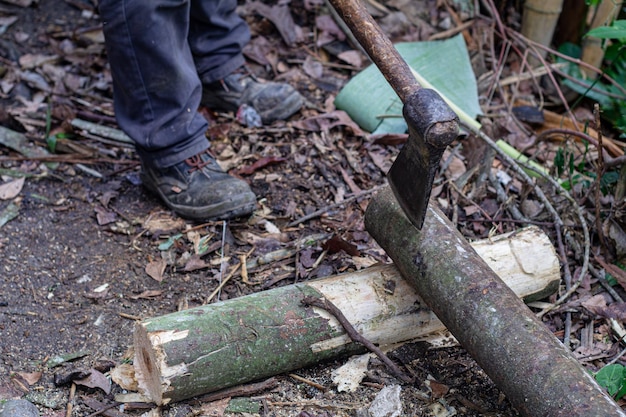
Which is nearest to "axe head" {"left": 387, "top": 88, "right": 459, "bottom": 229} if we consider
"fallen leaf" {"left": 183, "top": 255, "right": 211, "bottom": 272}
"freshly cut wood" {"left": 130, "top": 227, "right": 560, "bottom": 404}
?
"freshly cut wood" {"left": 130, "top": 227, "right": 560, "bottom": 404}

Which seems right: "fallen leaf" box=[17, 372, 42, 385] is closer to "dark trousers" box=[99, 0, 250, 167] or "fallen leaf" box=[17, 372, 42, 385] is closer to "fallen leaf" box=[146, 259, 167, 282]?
"fallen leaf" box=[146, 259, 167, 282]

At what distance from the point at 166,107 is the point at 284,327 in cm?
115

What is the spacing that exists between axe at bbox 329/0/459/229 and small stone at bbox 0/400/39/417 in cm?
Answer: 122

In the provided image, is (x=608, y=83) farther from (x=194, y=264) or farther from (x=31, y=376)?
(x=31, y=376)

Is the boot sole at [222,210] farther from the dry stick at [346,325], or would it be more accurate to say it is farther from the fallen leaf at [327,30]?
the fallen leaf at [327,30]

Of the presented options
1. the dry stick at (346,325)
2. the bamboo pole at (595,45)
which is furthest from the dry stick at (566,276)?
the bamboo pole at (595,45)

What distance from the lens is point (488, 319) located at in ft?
6.07

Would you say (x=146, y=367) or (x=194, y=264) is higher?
(x=146, y=367)

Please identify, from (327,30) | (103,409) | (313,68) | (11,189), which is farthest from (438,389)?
(327,30)

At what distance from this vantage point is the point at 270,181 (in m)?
3.04

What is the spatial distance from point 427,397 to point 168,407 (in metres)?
0.75

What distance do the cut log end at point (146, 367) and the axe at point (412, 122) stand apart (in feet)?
2.78

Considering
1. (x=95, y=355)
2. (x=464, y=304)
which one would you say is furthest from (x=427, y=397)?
(x=95, y=355)

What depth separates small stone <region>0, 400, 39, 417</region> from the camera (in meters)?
1.90
